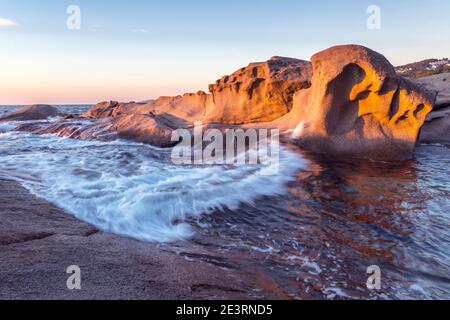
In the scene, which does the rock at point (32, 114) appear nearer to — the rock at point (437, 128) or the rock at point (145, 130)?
the rock at point (145, 130)

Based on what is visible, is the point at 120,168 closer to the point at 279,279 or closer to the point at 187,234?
the point at 187,234

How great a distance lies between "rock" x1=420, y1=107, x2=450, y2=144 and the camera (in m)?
10.3

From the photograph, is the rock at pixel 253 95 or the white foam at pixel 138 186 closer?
the white foam at pixel 138 186

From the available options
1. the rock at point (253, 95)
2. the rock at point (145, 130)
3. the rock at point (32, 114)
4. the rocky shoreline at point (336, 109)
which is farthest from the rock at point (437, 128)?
the rock at point (32, 114)

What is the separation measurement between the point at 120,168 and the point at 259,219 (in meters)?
3.32

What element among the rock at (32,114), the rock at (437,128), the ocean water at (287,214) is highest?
the rock at (32,114)

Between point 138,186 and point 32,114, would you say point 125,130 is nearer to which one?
point 138,186

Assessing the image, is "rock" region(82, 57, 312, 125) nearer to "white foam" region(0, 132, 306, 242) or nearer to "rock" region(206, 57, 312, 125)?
"rock" region(206, 57, 312, 125)

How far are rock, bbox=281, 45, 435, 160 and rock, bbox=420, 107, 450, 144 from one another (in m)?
3.89

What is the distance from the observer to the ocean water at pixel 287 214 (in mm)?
2322

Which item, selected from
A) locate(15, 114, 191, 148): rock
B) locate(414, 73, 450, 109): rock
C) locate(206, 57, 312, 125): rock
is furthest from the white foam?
locate(414, 73, 450, 109): rock

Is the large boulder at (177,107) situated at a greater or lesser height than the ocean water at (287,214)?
greater

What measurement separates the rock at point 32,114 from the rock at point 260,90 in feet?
38.0
